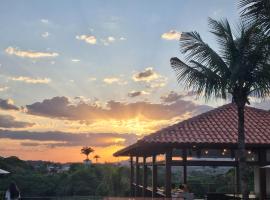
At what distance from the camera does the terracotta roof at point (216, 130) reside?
1766cm

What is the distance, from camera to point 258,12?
10.9 metres

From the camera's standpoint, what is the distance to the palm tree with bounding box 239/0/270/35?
10734mm

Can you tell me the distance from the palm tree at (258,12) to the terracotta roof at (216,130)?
7077 millimetres

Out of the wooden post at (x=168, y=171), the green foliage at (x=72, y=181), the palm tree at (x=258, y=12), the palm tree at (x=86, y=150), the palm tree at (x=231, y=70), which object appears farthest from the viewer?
the palm tree at (x=86, y=150)

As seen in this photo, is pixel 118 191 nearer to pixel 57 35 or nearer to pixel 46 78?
pixel 46 78

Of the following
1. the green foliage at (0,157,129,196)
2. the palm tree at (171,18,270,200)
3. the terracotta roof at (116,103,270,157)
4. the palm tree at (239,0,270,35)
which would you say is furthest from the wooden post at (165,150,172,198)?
the green foliage at (0,157,129,196)

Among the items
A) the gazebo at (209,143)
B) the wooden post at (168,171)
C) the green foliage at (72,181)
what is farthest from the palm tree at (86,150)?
the wooden post at (168,171)

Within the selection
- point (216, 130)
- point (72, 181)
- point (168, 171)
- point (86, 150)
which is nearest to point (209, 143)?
point (216, 130)

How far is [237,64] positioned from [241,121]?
68.5 inches

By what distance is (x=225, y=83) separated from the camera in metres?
14.8

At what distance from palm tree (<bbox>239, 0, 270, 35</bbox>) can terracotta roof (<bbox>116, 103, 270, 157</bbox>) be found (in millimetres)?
7077

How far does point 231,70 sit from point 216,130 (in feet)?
15.2

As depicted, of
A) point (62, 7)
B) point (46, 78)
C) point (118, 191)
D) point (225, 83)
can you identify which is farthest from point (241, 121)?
point (118, 191)

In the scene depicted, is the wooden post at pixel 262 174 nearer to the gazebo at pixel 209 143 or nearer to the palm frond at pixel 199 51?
the gazebo at pixel 209 143
